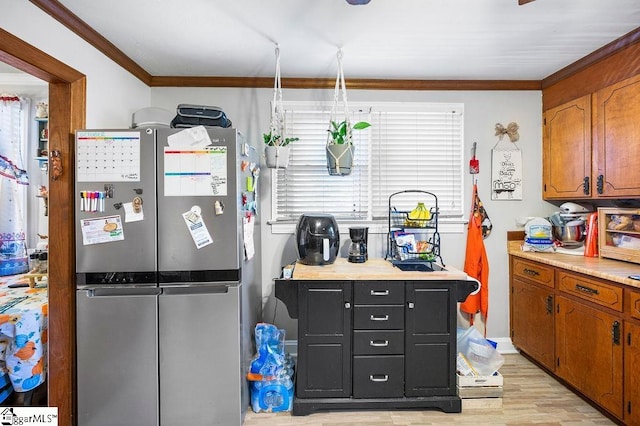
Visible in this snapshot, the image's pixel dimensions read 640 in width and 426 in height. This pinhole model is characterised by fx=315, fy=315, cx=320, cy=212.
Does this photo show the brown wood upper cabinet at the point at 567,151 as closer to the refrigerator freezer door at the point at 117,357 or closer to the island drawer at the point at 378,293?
the island drawer at the point at 378,293

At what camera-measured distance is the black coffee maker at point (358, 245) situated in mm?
2338

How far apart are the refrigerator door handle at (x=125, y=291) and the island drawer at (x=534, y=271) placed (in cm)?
260

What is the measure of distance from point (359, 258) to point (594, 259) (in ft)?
5.44

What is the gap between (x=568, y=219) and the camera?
249 cm

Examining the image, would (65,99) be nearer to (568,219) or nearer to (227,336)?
(227,336)

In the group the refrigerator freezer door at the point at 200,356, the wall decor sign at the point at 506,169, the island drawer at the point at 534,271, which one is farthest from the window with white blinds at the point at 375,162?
the refrigerator freezer door at the point at 200,356

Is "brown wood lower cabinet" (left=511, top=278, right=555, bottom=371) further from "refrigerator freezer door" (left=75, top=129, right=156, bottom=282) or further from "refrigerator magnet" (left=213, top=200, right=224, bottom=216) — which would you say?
"refrigerator freezer door" (left=75, top=129, right=156, bottom=282)

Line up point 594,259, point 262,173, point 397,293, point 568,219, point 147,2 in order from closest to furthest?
point 147,2
point 397,293
point 594,259
point 568,219
point 262,173

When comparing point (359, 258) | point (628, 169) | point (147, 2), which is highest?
point (147, 2)

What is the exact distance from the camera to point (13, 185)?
2529mm

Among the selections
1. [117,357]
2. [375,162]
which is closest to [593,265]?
[375,162]

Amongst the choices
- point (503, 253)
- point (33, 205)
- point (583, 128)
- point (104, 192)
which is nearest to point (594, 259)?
point (503, 253)

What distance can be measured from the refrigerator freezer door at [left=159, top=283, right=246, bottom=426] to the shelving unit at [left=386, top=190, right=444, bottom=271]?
1.20 metres

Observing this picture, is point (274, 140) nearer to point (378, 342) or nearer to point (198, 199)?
point (198, 199)
